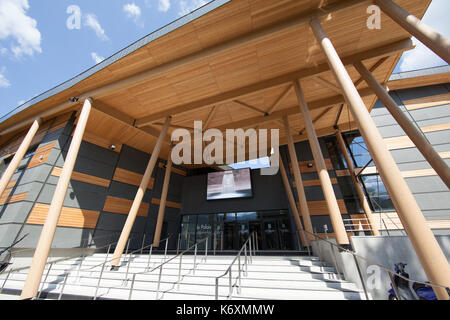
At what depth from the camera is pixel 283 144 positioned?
13617 mm

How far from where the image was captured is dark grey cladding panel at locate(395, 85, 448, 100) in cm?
1128

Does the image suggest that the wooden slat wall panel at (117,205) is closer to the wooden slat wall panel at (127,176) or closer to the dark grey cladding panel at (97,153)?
the wooden slat wall panel at (127,176)

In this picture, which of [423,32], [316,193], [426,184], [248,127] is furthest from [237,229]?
[423,32]

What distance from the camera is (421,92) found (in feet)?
37.9

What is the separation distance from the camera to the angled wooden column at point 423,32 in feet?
12.5

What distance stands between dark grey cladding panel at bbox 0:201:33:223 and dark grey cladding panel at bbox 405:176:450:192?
62.7ft

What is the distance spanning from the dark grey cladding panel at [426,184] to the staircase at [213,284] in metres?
8.74

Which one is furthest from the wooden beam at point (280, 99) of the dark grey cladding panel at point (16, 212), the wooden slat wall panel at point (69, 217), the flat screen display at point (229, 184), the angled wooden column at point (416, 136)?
the dark grey cladding panel at point (16, 212)

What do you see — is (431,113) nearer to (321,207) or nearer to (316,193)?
(316,193)

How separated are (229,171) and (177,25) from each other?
34.1 feet
